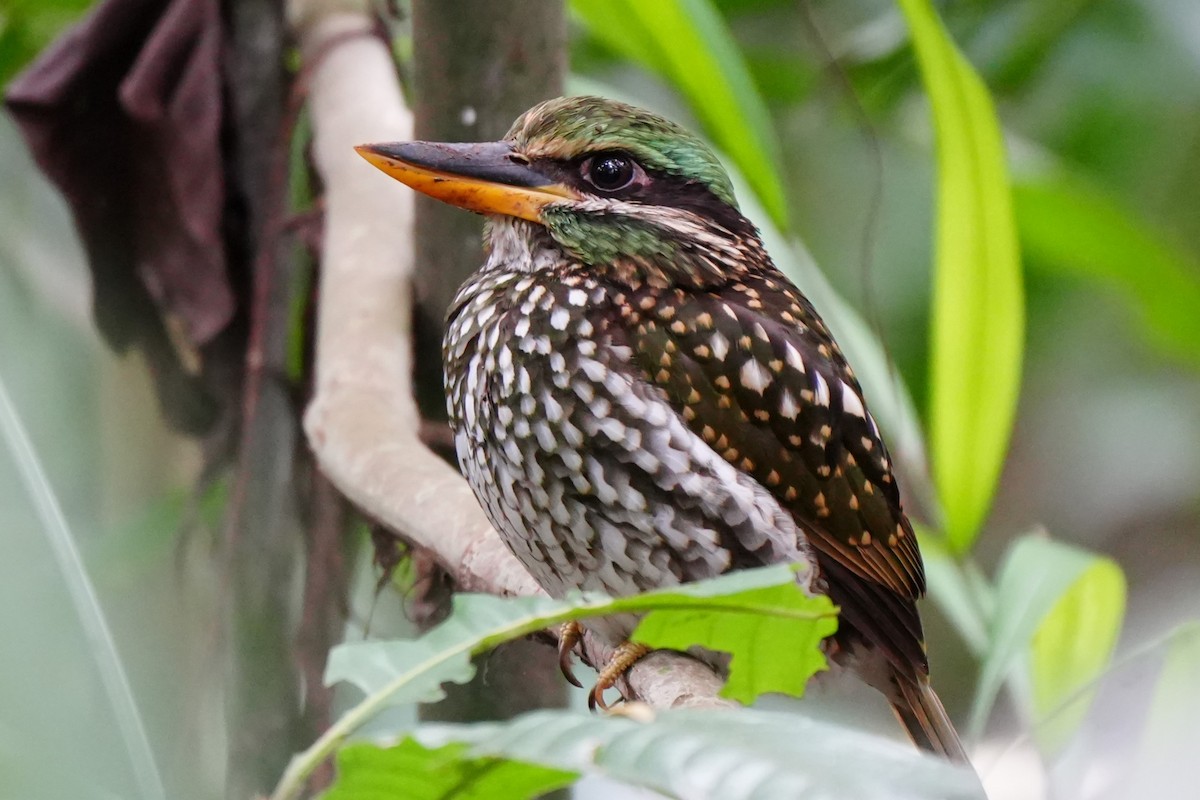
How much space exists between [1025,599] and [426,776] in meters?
1.19

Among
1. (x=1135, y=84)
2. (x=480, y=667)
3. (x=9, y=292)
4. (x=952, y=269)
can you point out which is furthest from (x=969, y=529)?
(x=1135, y=84)

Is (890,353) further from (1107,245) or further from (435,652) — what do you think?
(435,652)

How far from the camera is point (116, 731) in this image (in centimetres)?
109

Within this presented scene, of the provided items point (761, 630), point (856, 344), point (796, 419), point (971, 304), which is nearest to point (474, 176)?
point (796, 419)

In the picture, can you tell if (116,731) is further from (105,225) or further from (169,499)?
(105,225)

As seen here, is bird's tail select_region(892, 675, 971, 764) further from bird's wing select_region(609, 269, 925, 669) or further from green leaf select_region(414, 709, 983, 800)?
green leaf select_region(414, 709, 983, 800)

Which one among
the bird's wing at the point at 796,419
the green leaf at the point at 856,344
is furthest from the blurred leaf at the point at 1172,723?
the green leaf at the point at 856,344

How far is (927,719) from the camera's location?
1551 millimetres

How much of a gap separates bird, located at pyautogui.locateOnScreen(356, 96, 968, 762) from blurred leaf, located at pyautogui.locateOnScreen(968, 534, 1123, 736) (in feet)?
0.81

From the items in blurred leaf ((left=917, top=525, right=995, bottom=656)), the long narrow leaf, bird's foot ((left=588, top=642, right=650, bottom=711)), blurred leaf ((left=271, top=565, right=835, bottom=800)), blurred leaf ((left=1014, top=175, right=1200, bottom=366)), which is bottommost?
blurred leaf ((left=917, top=525, right=995, bottom=656))

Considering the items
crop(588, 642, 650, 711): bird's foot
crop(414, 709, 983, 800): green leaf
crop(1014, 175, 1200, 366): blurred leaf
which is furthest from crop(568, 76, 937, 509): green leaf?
crop(414, 709, 983, 800): green leaf

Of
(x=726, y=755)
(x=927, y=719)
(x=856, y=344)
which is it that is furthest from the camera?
(x=856, y=344)

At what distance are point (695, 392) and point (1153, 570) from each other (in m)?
2.46

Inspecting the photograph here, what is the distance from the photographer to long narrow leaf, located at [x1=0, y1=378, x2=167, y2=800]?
1075 mm
